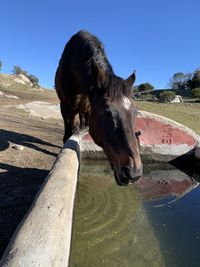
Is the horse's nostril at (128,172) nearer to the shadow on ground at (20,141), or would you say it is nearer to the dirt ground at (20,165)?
the dirt ground at (20,165)

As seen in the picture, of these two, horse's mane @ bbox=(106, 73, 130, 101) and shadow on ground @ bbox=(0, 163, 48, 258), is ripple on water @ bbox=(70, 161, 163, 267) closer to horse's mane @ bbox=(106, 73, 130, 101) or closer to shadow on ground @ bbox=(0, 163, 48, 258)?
shadow on ground @ bbox=(0, 163, 48, 258)

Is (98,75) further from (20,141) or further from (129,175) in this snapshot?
(20,141)

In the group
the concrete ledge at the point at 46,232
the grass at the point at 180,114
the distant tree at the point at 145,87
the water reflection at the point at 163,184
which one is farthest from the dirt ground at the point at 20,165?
the distant tree at the point at 145,87

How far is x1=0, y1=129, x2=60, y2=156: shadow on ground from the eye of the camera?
6.86 meters

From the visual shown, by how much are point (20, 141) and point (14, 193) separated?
350 centimetres

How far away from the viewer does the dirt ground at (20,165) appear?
3451mm

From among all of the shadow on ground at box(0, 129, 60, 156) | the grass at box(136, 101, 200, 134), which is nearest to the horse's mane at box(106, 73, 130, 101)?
the shadow on ground at box(0, 129, 60, 156)

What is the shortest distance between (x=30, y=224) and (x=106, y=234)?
1.69m

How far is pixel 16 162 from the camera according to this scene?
555 centimetres

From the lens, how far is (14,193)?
13.3 ft

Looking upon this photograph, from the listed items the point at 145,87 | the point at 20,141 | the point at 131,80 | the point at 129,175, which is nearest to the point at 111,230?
the point at 129,175

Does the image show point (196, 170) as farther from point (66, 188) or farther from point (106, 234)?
point (66, 188)

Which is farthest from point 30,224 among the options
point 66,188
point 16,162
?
point 16,162

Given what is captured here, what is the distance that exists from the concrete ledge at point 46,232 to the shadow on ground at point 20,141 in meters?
3.63
